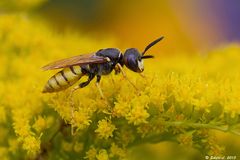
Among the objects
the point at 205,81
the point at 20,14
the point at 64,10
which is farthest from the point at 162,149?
the point at 64,10

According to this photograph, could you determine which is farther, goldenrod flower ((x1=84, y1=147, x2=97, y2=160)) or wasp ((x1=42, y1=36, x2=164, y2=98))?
wasp ((x1=42, y1=36, x2=164, y2=98))

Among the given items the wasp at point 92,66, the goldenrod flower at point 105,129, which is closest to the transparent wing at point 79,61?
the wasp at point 92,66

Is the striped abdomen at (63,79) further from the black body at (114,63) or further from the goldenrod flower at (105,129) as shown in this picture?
the goldenrod flower at (105,129)

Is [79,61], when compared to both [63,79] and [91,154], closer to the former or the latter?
[63,79]

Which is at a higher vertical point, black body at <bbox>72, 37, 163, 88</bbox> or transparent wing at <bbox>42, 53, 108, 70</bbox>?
transparent wing at <bbox>42, 53, 108, 70</bbox>

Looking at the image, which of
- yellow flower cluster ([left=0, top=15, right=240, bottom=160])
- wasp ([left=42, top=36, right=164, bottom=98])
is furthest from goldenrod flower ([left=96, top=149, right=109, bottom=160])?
wasp ([left=42, top=36, right=164, bottom=98])

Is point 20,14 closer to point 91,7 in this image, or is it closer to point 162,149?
point 162,149

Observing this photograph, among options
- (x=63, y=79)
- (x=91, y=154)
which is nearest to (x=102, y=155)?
(x=91, y=154)

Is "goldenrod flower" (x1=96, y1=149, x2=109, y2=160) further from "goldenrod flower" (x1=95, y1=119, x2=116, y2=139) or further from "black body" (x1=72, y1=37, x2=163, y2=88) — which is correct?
"black body" (x1=72, y1=37, x2=163, y2=88)
